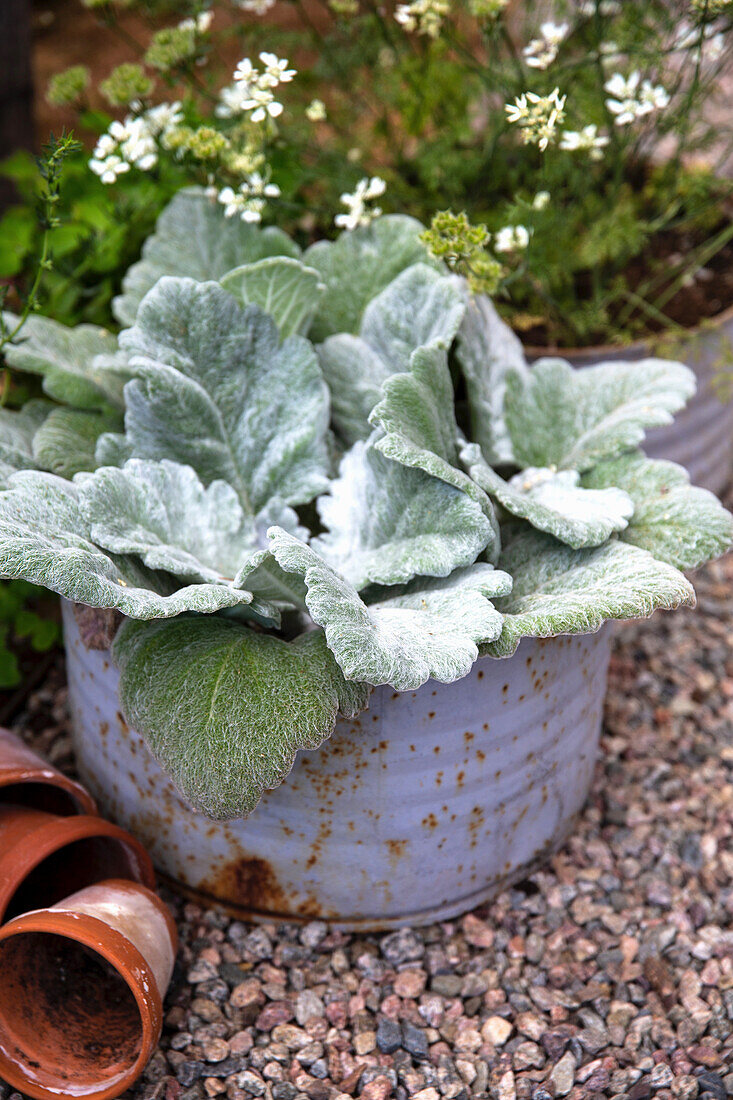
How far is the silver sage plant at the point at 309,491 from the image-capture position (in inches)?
42.3

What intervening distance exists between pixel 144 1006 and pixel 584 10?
180 centimetres

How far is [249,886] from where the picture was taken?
137 centimetres

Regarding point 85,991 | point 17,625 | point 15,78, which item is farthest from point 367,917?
point 15,78

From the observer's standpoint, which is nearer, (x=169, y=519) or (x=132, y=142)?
(x=169, y=519)

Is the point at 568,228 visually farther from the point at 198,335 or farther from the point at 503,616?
the point at 503,616

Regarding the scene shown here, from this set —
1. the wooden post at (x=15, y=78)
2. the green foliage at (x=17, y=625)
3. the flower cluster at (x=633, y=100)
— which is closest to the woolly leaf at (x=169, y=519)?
the green foliage at (x=17, y=625)

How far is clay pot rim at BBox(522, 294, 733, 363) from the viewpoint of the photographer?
6.32 ft

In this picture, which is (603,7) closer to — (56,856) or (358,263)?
(358,263)

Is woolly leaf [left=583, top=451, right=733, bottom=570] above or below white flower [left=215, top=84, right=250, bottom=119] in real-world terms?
below

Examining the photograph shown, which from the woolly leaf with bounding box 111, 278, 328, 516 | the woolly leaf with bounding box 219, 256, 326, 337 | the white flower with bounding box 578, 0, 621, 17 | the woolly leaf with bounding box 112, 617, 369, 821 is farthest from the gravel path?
the white flower with bounding box 578, 0, 621, 17

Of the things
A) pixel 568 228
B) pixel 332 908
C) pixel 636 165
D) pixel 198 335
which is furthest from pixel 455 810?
pixel 636 165

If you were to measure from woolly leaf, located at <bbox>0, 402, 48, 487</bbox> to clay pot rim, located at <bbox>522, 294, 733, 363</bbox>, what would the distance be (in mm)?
945

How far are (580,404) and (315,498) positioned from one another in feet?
1.44

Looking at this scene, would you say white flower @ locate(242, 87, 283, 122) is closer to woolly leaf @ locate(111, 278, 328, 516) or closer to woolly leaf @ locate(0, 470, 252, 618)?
woolly leaf @ locate(111, 278, 328, 516)
